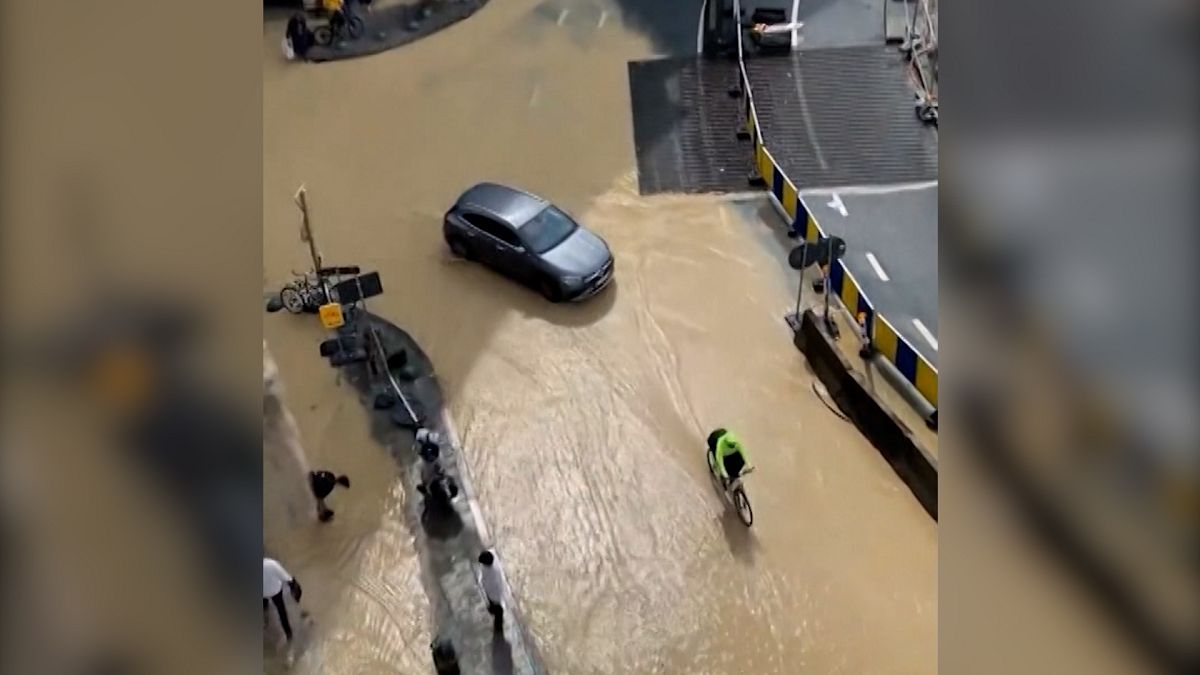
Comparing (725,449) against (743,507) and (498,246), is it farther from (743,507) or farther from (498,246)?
(498,246)

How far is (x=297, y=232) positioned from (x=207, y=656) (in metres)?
10.9

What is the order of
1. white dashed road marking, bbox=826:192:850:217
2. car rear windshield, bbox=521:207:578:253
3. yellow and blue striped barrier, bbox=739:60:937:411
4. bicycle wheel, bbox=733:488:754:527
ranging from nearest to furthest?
1. bicycle wheel, bbox=733:488:754:527
2. yellow and blue striped barrier, bbox=739:60:937:411
3. car rear windshield, bbox=521:207:578:253
4. white dashed road marking, bbox=826:192:850:217

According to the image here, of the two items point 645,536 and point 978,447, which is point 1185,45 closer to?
point 978,447

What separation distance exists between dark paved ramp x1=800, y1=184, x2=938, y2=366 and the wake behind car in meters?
2.46

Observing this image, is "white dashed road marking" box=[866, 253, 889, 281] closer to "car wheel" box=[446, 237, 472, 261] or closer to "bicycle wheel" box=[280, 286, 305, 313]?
"car wheel" box=[446, 237, 472, 261]

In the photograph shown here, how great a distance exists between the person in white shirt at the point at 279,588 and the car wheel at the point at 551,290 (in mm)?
3960

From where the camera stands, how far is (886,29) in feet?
48.5

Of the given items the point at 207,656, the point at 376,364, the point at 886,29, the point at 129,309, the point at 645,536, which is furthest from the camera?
the point at 886,29

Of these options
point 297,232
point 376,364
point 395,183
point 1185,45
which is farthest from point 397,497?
point 1185,45

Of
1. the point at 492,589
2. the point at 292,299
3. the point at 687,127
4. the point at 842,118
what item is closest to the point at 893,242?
the point at 842,118

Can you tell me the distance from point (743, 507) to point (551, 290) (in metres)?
3.30

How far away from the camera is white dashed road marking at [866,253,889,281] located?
1102cm

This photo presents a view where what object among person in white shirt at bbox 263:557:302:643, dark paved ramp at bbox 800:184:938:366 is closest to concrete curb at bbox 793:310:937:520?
dark paved ramp at bbox 800:184:938:366

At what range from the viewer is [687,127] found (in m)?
13.7
